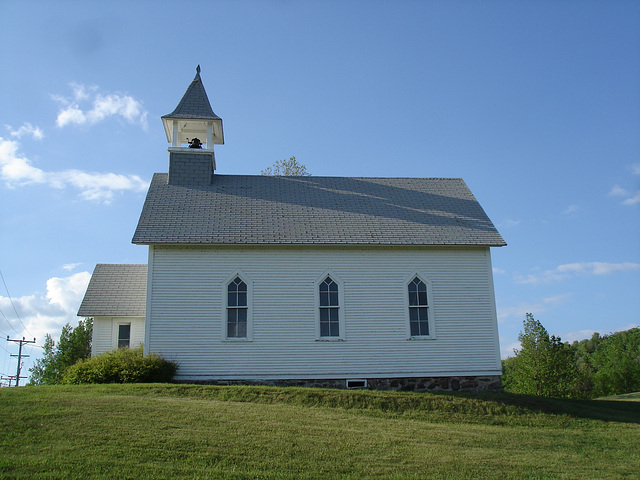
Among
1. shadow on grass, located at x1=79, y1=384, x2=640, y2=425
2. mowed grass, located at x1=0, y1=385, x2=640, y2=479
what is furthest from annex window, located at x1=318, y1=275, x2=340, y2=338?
mowed grass, located at x1=0, y1=385, x2=640, y2=479

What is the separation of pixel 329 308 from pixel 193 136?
11101 millimetres

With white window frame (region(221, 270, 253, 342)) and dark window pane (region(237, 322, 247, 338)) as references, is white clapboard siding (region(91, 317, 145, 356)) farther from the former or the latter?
dark window pane (region(237, 322, 247, 338))

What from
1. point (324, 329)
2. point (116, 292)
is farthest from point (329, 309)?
point (116, 292)

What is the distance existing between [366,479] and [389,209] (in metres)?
13.7

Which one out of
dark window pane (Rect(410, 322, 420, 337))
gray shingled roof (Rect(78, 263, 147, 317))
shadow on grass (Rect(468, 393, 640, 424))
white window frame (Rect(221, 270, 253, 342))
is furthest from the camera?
gray shingled roof (Rect(78, 263, 147, 317))

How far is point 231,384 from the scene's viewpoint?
18.7m

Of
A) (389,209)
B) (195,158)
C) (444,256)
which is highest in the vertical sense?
(195,158)

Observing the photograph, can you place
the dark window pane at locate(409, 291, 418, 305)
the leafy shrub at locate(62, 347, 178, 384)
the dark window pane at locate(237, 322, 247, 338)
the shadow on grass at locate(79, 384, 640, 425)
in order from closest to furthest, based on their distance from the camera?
1. the shadow on grass at locate(79, 384, 640, 425)
2. the leafy shrub at locate(62, 347, 178, 384)
3. the dark window pane at locate(237, 322, 247, 338)
4. the dark window pane at locate(409, 291, 418, 305)

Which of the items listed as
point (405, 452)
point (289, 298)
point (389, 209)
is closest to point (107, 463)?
point (405, 452)

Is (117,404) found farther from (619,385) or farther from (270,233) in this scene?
(619,385)

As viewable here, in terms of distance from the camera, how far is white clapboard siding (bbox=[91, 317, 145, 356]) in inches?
900

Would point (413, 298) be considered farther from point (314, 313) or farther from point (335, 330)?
point (314, 313)

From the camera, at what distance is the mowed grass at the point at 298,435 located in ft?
33.7

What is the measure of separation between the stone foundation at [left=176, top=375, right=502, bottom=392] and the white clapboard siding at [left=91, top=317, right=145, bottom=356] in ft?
19.7
